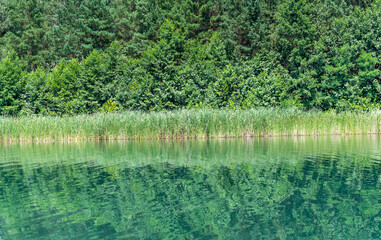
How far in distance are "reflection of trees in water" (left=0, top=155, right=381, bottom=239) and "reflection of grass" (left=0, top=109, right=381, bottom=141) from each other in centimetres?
1489

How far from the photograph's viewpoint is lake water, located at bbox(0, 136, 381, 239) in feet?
23.5

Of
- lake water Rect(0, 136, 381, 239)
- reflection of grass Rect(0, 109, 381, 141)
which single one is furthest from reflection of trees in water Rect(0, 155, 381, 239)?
reflection of grass Rect(0, 109, 381, 141)

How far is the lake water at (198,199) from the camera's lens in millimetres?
7176

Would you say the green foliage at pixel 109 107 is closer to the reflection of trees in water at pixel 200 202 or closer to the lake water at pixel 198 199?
the lake water at pixel 198 199

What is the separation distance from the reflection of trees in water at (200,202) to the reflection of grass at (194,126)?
1489 cm

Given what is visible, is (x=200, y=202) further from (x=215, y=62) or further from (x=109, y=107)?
(x=215, y=62)

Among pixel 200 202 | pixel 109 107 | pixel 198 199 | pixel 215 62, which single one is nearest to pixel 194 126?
pixel 109 107

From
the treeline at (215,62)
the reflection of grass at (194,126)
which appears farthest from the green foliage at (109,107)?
the reflection of grass at (194,126)

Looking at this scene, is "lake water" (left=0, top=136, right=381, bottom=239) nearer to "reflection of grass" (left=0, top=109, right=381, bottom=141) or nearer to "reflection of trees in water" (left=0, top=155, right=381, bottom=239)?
"reflection of trees in water" (left=0, top=155, right=381, bottom=239)

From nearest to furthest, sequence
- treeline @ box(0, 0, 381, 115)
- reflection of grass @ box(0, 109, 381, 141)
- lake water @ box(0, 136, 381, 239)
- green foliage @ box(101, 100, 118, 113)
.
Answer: lake water @ box(0, 136, 381, 239) < reflection of grass @ box(0, 109, 381, 141) < treeline @ box(0, 0, 381, 115) < green foliage @ box(101, 100, 118, 113)

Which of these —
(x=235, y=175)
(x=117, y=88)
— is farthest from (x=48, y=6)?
(x=235, y=175)

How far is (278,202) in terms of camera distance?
28.9 feet

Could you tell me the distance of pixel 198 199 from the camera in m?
9.24

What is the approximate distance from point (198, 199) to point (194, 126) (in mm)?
19635
